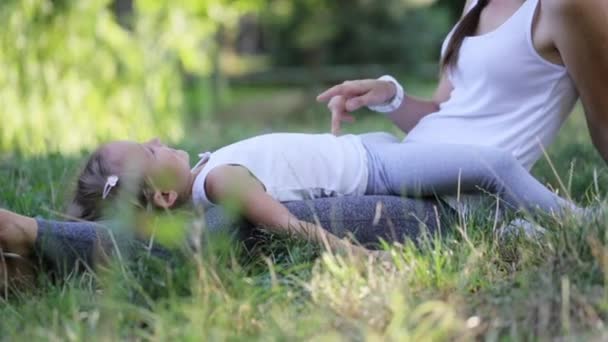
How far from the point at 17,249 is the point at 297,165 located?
0.76 meters

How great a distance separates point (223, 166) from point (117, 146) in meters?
0.32

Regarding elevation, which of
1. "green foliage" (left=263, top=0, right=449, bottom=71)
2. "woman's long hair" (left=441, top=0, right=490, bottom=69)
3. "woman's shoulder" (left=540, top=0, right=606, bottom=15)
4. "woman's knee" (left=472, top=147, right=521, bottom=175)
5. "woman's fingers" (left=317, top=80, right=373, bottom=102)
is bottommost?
"green foliage" (left=263, top=0, right=449, bottom=71)

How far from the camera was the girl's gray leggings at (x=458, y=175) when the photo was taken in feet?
7.75

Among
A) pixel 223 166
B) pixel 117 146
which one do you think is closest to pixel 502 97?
pixel 223 166

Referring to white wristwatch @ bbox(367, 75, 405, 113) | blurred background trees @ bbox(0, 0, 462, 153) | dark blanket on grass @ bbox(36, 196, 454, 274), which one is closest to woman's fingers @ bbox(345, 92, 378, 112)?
white wristwatch @ bbox(367, 75, 405, 113)

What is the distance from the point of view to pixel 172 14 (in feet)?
26.1

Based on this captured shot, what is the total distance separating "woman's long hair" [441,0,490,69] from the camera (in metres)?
2.84

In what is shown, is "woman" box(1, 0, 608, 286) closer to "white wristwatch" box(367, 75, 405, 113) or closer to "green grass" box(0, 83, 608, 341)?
"white wristwatch" box(367, 75, 405, 113)

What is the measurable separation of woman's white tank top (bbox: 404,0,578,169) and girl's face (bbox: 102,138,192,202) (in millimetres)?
758

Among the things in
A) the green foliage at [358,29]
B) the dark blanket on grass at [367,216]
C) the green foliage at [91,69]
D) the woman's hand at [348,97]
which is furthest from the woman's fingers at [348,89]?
the green foliage at [358,29]

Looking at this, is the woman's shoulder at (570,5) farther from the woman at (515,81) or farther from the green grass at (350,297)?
the green grass at (350,297)

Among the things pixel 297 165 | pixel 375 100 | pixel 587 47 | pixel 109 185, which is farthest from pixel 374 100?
pixel 109 185

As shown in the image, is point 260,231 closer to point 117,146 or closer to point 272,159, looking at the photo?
point 272,159

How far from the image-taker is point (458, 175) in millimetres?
2369
